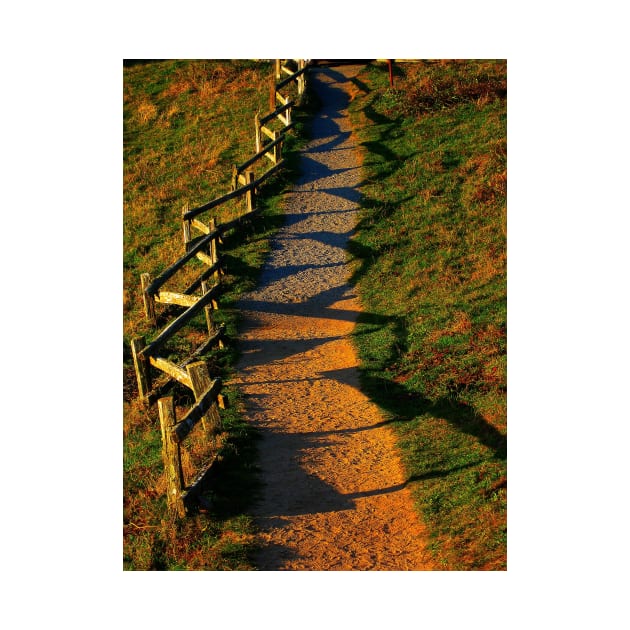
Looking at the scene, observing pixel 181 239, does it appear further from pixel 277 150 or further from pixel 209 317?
pixel 209 317

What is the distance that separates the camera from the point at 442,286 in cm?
1792

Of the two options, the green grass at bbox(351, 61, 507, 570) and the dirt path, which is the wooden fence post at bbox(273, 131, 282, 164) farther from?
the green grass at bbox(351, 61, 507, 570)

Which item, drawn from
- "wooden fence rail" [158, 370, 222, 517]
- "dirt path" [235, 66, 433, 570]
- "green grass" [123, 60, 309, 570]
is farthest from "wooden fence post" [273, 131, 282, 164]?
"wooden fence rail" [158, 370, 222, 517]

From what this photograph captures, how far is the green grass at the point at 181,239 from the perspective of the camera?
398 inches

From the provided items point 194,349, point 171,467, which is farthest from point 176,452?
point 194,349

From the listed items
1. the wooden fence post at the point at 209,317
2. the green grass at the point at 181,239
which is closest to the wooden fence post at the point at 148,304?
the green grass at the point at 181,239

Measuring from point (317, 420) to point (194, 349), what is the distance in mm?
3967

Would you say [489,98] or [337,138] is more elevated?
[489,98]

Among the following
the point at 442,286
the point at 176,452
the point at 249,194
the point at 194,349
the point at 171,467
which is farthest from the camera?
the point at 249,194

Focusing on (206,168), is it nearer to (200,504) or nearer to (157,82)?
(157,82)

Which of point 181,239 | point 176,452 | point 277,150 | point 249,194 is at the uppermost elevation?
point 277,150

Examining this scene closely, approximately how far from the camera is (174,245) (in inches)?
862

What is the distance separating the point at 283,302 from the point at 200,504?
26.4 ft

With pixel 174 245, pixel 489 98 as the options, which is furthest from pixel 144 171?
pixel 489 98
